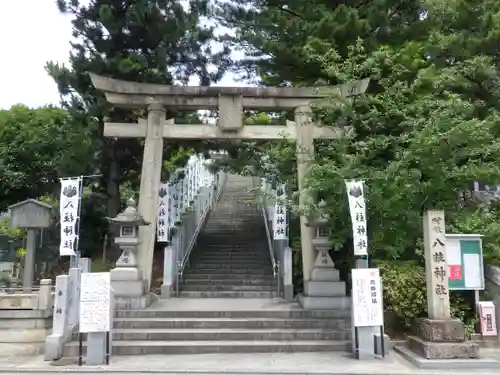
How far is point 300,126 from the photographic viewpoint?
487 inches

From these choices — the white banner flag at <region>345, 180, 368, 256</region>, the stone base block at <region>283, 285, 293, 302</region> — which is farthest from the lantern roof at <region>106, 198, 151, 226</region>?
the white banner flag at <region>345, 180, 368, 256</region>

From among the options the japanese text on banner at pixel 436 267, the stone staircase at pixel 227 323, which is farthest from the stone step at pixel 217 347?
the japanese text on banner at pixel 436 267

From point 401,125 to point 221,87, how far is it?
4815 mm

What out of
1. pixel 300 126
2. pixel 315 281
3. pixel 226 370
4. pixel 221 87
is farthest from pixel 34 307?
pixel 300 126

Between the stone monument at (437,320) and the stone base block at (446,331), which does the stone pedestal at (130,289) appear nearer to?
the stone monument at (437,320)

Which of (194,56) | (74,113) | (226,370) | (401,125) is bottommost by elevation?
(226,370)

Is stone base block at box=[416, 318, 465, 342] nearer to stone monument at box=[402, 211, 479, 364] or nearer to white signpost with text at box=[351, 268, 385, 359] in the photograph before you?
stone monument at box=[402, 211, 479, 364]

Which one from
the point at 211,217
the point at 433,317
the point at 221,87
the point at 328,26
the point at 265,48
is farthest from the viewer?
the point at 211,217

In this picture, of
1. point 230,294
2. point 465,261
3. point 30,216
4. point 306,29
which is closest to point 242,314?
point 230,294

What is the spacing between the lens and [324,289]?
10570 mm

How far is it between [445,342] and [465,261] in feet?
7.57

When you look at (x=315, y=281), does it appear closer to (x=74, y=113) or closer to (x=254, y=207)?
(x=74, y=113)

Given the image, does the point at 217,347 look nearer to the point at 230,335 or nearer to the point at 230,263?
the point at 230,335

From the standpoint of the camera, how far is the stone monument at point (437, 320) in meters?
7.82
